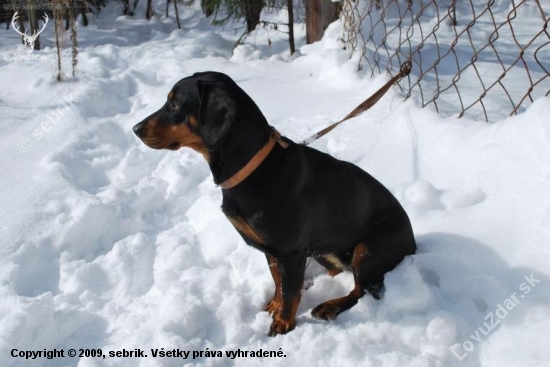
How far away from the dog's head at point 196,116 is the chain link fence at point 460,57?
1.68 m

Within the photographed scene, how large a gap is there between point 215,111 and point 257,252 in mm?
975

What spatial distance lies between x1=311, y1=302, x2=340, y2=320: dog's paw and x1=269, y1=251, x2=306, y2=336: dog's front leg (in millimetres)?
116

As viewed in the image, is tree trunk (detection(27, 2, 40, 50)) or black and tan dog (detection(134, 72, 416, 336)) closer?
black and tan dog (detection(134, 72, 416, 336))

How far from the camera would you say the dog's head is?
1.95 metres

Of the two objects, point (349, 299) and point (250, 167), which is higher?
point (250, 167)

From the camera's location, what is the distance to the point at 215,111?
1952mm

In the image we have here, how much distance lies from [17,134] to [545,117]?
3677 millimetres

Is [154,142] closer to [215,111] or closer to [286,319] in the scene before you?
[215,111]

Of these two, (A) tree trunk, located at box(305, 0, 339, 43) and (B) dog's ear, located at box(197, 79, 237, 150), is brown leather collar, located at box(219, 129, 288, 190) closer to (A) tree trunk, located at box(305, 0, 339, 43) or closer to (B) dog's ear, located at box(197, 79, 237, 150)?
(B) dog's ear, located at box(197, 79, 237, 150)

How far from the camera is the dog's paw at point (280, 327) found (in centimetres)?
217

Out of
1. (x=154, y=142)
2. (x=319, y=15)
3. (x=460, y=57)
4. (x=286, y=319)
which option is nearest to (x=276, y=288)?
(x=286, y=319)

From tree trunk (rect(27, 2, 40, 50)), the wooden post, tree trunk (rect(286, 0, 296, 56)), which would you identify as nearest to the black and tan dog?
the wooden post

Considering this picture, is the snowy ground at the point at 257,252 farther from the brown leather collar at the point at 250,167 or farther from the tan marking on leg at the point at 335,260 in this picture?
the brown leather collar at the point at 250,167

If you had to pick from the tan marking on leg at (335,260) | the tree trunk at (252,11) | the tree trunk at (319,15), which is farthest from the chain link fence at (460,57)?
the tree trunk at (252,11)
